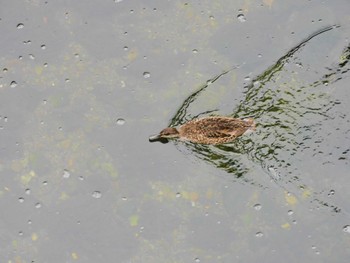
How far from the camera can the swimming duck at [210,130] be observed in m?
6.69

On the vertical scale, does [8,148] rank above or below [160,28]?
below

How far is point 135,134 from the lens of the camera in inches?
280

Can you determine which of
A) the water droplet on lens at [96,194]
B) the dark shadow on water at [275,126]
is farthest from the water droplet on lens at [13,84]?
the dark shadow on water at [275,126]

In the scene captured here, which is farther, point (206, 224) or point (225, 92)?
point (225, 92)

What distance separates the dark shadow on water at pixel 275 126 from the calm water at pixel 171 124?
0.01m

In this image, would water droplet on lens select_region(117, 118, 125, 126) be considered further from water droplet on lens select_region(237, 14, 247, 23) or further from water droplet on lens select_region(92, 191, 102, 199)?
water droplet on lens select_region(237, 14, 247, 23)

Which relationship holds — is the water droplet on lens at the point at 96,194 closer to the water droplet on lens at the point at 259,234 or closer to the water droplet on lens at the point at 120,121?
the water droplet on lens at the point at 120,121

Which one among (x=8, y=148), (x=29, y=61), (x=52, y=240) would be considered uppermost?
(x=29, y=61)

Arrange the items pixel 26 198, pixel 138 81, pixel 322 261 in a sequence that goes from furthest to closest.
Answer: pixel 138 81
pixel 26 198
pixel 322 261

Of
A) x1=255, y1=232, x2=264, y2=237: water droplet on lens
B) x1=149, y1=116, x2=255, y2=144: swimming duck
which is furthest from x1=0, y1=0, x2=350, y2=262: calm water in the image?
x1=149, y1=116, x2=255, y2=144: swimming duck

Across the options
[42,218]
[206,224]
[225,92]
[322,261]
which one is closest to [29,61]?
[42,218]

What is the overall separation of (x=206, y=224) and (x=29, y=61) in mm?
3221

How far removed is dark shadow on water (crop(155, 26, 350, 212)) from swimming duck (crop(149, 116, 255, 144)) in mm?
164

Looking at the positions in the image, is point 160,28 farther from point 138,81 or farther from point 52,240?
point 52,240
